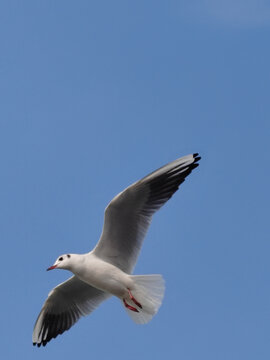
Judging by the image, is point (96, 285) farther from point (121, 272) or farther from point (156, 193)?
point (156, 193)

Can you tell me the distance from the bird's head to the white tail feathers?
2.74 ft

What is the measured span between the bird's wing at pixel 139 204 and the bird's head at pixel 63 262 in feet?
1.41

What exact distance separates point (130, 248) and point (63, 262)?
0.86 meters

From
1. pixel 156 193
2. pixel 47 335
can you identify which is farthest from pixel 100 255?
pixel 47 335

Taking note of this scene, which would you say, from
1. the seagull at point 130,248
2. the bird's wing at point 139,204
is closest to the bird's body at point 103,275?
the seagull at point 130,248

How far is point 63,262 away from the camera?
10.5 m

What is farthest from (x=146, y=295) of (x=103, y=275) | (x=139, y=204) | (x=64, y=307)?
(x=64, y=307)

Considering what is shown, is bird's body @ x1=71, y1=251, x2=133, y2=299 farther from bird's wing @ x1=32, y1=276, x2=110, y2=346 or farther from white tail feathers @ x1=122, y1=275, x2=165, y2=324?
bird's wing @ x1=32, y1=276, x2=110, y2=346

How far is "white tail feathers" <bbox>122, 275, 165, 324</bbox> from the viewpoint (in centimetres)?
995

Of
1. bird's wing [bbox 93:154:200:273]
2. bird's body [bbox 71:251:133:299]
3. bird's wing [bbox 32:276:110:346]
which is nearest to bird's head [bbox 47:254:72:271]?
bird's body [bbox 71:251:133:299]

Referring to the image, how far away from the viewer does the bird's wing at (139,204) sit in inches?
389

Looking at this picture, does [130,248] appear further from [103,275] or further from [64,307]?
[64,307]

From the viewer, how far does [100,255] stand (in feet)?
34.0

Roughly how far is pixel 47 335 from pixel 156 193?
305 cm
